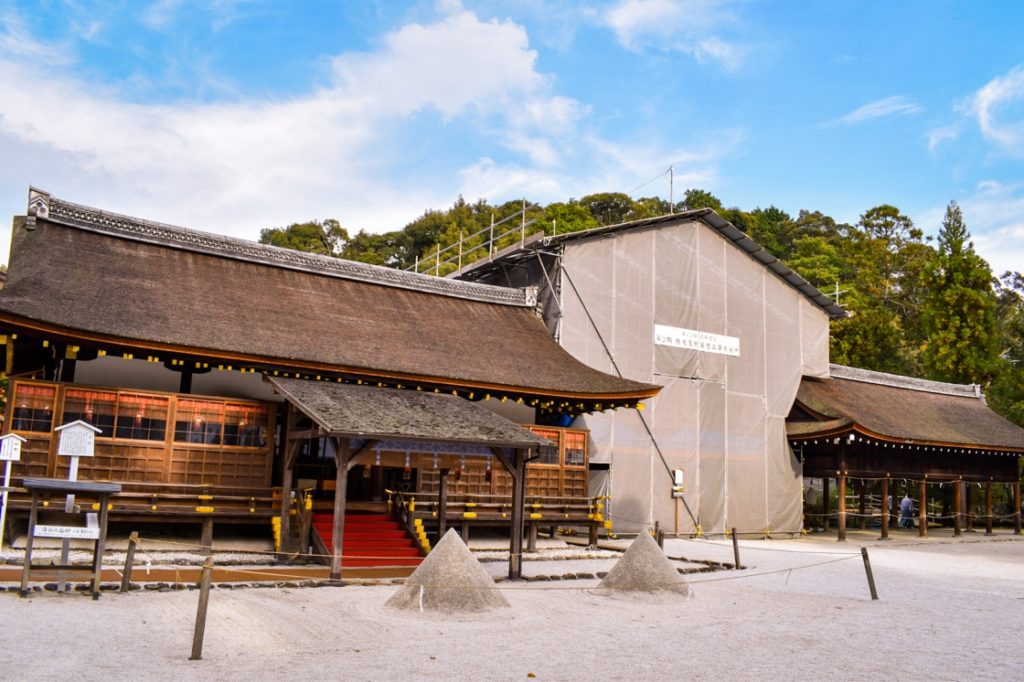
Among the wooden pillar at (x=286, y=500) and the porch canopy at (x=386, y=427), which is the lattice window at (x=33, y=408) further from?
the wooden pillar at (x=286, y=500)

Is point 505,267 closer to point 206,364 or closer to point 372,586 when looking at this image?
point 206,364

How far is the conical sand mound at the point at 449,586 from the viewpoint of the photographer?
446 inches

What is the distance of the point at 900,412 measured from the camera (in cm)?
3030

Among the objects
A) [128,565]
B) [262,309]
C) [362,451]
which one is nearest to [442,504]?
[362,451]

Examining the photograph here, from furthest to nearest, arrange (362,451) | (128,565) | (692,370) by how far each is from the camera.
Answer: (692,370), (362,451), (128,565)

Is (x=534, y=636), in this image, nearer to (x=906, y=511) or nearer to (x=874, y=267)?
(x=906, y=511)

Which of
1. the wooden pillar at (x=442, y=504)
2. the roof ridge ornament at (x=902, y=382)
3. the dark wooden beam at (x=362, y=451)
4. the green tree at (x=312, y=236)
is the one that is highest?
the green tree at (x=312, y=236)

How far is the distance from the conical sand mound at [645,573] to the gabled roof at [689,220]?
11842 millimetres

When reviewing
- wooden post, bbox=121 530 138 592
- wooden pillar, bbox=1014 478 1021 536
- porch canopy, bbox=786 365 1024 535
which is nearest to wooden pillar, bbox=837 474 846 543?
porch canopy, bbox=786 365 1024 535

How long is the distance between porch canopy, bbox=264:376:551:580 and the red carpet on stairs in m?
1.08

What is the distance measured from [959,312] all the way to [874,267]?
64.8ft

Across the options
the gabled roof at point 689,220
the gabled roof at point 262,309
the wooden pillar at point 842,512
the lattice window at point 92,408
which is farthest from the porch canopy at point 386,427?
the wooden pillar at point 842,512

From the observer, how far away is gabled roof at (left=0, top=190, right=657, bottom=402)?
15.6 metres

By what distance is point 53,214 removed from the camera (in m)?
18.0
